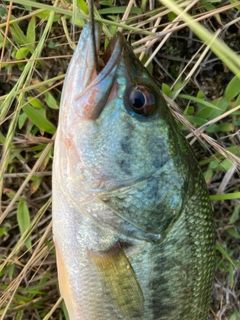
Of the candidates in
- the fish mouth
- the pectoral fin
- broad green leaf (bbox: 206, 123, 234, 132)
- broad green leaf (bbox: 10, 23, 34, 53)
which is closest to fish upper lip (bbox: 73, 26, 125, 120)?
the fish mouth

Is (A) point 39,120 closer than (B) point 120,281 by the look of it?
No

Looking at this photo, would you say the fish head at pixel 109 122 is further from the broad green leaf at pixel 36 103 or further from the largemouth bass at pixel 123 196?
the broad green leaf at pixel 36 103

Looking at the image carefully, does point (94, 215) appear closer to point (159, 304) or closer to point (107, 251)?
point (107, 251)

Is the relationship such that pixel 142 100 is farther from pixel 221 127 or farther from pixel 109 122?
pixel 221 127

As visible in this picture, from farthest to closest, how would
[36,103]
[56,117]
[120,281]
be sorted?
[56,117], [36,103], [120,281]

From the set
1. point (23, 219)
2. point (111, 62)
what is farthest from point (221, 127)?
point (23, 219)

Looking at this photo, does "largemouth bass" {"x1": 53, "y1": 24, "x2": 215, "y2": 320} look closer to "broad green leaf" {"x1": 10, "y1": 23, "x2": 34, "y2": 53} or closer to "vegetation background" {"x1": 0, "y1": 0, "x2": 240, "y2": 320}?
"vegetation background" {"x1": 0, "y1": 0, "x2": 240, "y2": 320}
